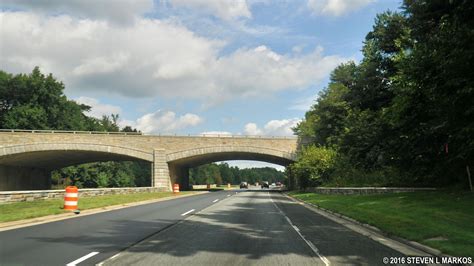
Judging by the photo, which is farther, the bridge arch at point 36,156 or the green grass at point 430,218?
the bridge arch at point 36,156

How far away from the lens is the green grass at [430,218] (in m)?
10.5

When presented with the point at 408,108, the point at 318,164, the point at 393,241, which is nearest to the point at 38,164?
the point at 318,164

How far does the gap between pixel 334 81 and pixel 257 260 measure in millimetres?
51053

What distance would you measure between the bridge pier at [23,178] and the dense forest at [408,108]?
39.1 meters

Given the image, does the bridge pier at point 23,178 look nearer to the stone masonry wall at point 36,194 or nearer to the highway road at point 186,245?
the stone masonry wall at point 36,194

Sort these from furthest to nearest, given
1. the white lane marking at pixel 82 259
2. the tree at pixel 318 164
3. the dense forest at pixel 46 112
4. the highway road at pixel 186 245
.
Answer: the dense forest at pixel 46 112, the tree at pixel 318 164, the highway road at pixel 186 245, the white lane marking at pixel 82 259

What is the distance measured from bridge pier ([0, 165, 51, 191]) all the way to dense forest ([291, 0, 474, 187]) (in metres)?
39.1

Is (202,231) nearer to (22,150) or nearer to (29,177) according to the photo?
(22,150)

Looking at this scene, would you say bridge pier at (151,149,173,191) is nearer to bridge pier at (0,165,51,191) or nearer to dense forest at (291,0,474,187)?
dense forest at (291,0,474,187)

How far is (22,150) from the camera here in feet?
182

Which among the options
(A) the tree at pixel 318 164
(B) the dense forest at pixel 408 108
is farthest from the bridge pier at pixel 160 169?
(A) the tree at pixel 318 164

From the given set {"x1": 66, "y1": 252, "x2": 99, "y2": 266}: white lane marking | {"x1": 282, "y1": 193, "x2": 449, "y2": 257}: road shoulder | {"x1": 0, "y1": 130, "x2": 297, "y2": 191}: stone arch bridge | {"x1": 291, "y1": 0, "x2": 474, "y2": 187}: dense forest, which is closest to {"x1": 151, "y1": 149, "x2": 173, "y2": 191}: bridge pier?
{"x1": 0, "y1": 130, "x2": 297, "y2": 191}: stone arch bridge

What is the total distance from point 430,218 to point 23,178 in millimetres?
64923

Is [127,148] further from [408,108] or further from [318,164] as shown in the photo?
[408,108]
